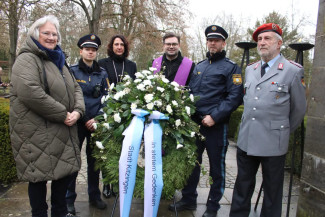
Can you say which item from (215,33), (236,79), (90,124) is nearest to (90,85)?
(90,124)

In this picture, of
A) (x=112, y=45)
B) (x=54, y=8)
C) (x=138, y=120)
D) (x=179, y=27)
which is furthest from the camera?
(x=179, y=27)

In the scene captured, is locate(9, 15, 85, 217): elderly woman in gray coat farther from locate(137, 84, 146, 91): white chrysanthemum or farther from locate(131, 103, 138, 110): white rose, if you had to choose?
locate(137, 84, 146, 91): white chrysanthemum

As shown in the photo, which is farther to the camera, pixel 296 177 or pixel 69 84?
pixel 296 177

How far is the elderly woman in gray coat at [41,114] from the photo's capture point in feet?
7.57

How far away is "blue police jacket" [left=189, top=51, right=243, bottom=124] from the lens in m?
3.16

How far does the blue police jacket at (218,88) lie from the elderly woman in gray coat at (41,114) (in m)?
1.53

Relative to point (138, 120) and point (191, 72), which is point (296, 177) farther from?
point (138, 120)

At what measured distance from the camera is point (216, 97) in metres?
3.28

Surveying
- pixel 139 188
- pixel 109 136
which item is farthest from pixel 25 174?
pixel 139 188

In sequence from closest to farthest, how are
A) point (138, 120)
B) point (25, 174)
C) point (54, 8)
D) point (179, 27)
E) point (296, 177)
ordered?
point (25, 174), point (138, 120), point (296, 177), point (54, 8), point (179, 27)

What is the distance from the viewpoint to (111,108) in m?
2.71

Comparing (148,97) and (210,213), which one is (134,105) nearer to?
(148,97)

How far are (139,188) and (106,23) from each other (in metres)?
14.7

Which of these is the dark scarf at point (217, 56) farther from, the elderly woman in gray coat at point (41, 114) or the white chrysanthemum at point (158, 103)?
the elderly woman in gray coat at point (41, 114)
